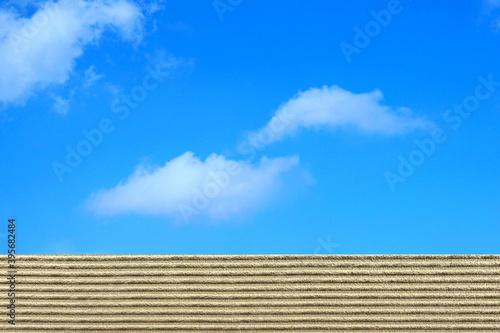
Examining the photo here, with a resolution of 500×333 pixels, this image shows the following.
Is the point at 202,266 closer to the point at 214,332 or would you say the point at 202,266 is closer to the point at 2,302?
the point at 214,332

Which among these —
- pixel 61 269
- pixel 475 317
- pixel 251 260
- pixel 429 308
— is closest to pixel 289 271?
pixel 251 260

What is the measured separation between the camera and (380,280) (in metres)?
6.91

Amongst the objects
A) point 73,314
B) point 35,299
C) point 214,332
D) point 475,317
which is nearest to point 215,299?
point 214,332

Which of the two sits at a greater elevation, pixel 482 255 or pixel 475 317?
pixel 482 255

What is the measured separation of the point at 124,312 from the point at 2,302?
153cm

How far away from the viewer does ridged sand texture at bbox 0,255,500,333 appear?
684cm

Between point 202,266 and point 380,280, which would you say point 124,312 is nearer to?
point 202,266

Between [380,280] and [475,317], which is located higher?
[380,280]

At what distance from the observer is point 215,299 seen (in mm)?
6922

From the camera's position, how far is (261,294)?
6906 mm

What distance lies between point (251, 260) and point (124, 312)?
5.52ft

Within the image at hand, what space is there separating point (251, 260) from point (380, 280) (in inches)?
62.9

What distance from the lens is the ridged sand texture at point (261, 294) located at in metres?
6.84

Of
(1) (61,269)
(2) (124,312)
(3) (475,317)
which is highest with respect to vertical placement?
(1) (61,269)
